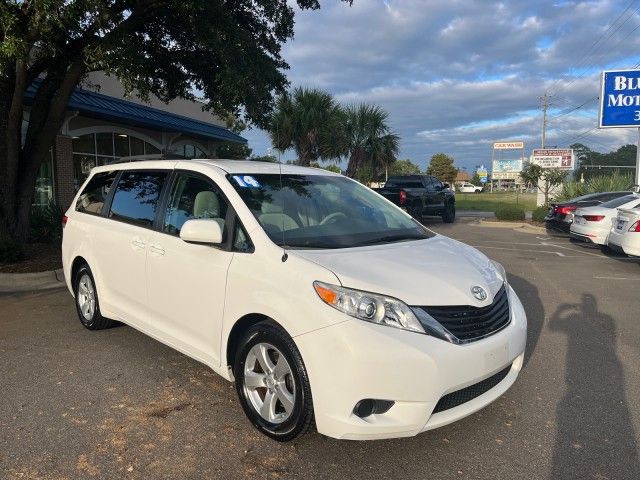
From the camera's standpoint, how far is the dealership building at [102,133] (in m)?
15.1

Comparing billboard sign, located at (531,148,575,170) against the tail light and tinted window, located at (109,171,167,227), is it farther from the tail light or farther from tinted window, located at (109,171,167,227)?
tinted window, located at (109,171,167,227)

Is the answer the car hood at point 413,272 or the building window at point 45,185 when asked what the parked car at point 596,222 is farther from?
the building window at point 45,185

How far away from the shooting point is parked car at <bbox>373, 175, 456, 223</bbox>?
18594 millimetres

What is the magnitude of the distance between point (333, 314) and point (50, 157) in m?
14.9

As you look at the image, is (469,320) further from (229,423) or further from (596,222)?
(596,222)

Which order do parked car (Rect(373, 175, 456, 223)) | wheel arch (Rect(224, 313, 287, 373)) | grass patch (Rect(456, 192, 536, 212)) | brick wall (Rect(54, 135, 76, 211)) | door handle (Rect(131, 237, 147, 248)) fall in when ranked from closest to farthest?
wheel arch (Rect(224, 313, 287, 373)) → door handle (Rect(131, 237, 147, 248)) → brick wall (Rect(54, 135, 76, 211)) → parked car (Rect(373, 175, 456, 223)) → grass patch (Rect(456, 192, 536, 212))

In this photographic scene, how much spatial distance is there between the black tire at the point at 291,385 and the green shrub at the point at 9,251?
6.79 m

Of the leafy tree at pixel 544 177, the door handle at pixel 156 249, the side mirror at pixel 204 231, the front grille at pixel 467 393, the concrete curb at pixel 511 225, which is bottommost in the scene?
the concrete curb at pixel 511 225

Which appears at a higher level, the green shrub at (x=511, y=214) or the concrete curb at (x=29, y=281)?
the green shrub at (x=511, y=214)

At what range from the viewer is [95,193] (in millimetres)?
5625

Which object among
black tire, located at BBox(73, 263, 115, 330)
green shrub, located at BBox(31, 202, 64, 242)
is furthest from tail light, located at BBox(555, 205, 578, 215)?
black tire, located at BBox(73, 263, 115, 330)

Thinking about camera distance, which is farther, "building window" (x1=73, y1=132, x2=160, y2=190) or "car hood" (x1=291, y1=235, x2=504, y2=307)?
"building window" (x1=73, y1=132, x2=160, y2=190)

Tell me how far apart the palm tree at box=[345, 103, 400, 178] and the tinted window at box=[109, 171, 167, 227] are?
1183 inches

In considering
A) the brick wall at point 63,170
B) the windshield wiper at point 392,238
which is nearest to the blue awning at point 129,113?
the brick wall at point 63,170
